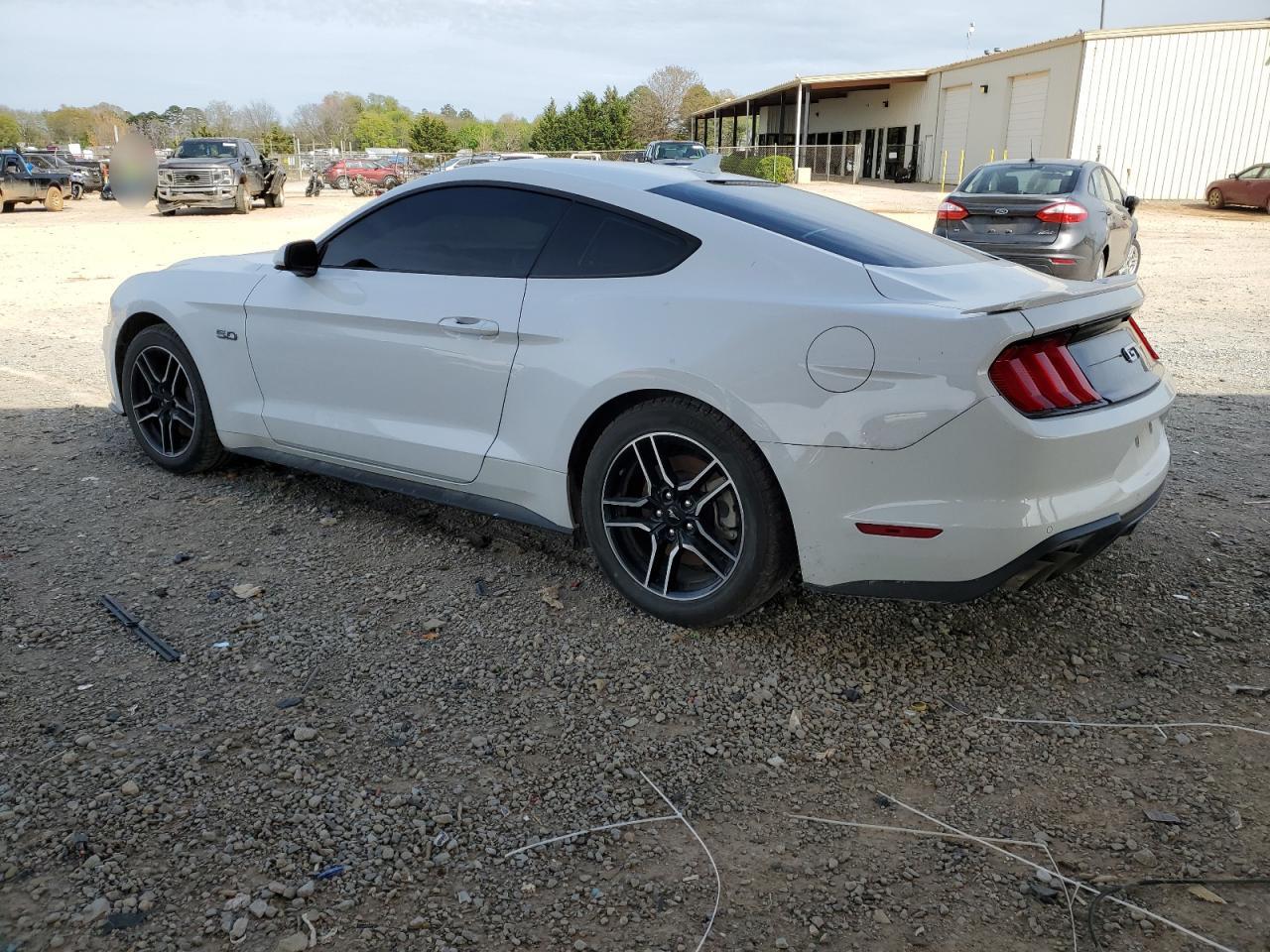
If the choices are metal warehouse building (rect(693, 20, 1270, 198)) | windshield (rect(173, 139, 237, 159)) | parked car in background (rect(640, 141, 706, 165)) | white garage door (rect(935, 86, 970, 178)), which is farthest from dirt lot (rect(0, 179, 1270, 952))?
white garage door (rect(935, 86, 970, 178))

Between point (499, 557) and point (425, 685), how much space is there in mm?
1079

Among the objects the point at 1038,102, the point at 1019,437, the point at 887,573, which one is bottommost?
the point at 887,573

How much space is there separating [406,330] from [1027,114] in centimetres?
3397

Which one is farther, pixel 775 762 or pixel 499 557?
pixel 499 557

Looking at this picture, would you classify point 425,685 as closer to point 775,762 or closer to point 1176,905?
point 775,762

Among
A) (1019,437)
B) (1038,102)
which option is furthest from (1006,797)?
(1038,102)

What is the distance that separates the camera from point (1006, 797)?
2721 mm

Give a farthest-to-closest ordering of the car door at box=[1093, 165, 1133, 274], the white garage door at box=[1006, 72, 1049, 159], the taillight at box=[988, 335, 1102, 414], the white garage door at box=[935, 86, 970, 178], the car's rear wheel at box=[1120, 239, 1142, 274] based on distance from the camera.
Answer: the white garage door at box=[935, 86, 970, 178], the white garage door at box=[1006, 72, 1049, 159], the car's rear wheel at box=[1120, 239, 1142, 274], the car door at box=[1093, 165, 1133, 274], the taillight at box=[988, 335, 1102, 414]

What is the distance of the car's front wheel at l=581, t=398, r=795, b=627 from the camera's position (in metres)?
3.28

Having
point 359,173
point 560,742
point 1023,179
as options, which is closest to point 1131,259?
point 1023,179

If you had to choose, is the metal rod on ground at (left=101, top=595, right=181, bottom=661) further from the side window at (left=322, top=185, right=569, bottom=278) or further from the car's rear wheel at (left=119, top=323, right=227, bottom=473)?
the side window at (left=322, top=185, right=569, bottom=278)

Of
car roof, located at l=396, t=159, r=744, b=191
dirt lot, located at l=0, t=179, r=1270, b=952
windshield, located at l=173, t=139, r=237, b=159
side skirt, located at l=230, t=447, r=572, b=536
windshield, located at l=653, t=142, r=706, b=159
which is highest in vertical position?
windshield, located at l=653, t=142, r=706, b=159

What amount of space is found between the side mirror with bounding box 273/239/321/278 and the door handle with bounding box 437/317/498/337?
852 millimetres

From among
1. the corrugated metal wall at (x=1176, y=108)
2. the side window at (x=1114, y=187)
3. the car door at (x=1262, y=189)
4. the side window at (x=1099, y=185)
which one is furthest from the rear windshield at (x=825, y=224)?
the corrugated metal wall at (x=1176, y=108)
